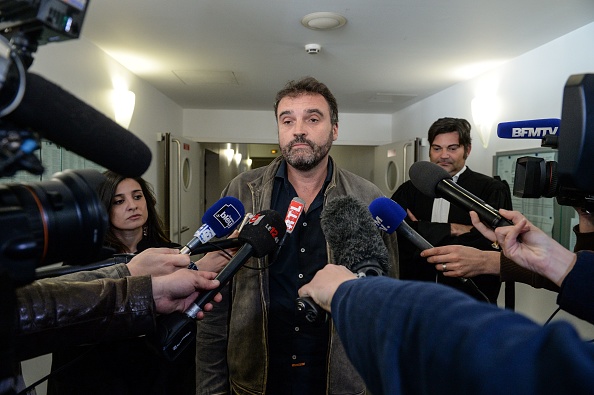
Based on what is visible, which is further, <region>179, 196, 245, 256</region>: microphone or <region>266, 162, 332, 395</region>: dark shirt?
<region>266, 162, 332, 395</region>: dark shirt

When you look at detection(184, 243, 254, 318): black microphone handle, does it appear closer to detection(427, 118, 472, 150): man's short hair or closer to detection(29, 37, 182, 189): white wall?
detection(29, 37, 182, 189): white wall

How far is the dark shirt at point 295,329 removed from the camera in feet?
4.19

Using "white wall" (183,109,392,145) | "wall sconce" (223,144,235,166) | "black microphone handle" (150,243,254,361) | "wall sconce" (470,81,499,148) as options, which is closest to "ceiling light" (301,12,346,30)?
"wall sconce" (470,81,499,148)

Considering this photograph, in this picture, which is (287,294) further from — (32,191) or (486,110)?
(486,110)

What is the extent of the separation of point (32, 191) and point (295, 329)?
1.00 meters

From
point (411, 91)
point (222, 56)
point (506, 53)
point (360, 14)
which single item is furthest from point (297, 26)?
point (411, 91)

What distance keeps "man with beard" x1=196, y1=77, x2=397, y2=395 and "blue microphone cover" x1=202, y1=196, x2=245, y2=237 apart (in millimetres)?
238

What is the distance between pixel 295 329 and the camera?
4.25 ft

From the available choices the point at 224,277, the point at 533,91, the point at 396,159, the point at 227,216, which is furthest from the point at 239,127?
the point at 224,277

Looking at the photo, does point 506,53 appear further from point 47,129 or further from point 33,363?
point 33,363

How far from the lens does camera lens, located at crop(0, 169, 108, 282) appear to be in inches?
15.6

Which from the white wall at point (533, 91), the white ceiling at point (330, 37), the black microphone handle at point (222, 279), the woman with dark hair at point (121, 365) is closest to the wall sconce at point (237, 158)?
the white ceiling at point (330, 37)

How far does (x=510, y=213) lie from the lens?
0.98 metres

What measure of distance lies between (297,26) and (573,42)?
1.64 metres
